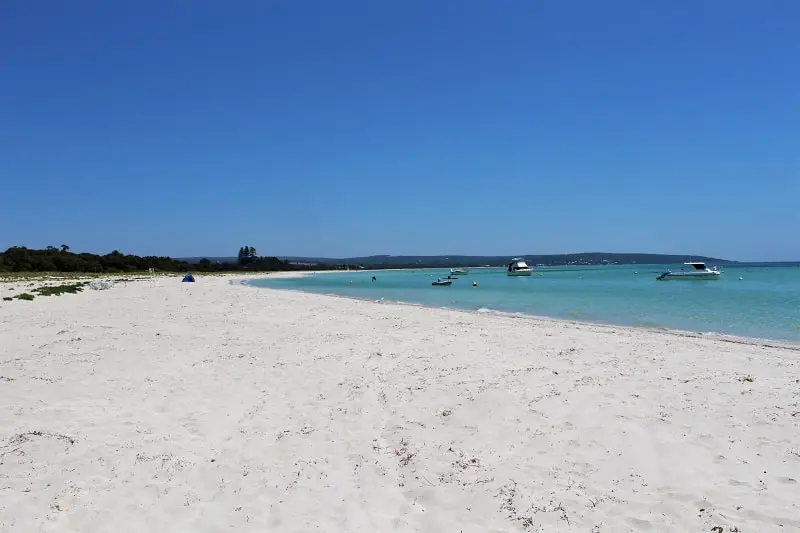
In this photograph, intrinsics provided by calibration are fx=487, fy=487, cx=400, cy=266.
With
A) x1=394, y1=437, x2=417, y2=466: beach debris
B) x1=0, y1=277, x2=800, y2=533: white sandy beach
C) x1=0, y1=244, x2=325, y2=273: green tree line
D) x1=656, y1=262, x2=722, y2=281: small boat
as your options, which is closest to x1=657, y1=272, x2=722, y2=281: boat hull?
x1=656, y1=262, x2=722, y2=281: small boat

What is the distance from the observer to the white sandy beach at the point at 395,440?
163 inches

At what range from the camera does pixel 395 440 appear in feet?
19.1

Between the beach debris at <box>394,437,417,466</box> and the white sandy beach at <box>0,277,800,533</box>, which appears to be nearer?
the white sandy beach at <box>0,277,800,533</box>

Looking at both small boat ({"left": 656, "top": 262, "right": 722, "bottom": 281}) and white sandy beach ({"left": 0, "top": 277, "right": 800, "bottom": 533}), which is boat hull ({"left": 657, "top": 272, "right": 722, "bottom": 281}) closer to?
small boat ({"left": 656, "top": 262, "right": 722, "bottom": 281})

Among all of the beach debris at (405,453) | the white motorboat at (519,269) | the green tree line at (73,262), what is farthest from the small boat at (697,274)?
the green tree line at (73,262)

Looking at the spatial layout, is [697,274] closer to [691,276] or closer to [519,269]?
[691,276]

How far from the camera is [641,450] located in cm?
538

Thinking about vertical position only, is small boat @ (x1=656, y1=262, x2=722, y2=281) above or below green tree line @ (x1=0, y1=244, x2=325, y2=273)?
below

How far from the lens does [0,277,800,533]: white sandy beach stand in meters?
4.13

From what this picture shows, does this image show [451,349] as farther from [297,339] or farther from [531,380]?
[297,339]

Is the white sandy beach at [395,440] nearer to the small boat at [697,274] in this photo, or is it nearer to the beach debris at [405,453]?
the beach debris at [405,453]

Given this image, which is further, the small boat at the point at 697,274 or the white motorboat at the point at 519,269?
the white motorboat at the point at 519,269

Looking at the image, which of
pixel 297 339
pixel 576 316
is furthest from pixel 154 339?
pixel 576 316

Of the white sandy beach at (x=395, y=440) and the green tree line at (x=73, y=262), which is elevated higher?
the green tree line at (x=73, y=262)
